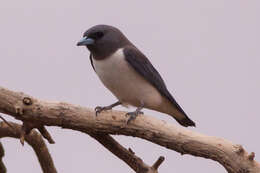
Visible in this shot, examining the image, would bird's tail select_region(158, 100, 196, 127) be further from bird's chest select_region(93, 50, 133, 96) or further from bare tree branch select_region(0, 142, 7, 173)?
bare tree branch select_region(0, 142, 7, 173)

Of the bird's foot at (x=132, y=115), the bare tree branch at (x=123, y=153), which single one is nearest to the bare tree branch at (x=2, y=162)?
the bare tree branch at (x=123, y=153)

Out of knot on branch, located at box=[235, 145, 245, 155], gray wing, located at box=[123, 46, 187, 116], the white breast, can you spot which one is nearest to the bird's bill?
the white breast

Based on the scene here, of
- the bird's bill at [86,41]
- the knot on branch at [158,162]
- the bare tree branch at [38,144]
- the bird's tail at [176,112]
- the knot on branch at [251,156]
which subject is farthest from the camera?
the bird's tail at [176,112]

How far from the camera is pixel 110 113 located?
3855 mm

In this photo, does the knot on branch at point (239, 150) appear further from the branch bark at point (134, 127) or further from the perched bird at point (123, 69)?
the perched bird at point (123, 69)

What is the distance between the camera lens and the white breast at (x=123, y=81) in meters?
4.12

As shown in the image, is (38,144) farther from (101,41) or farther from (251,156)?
(251,156)

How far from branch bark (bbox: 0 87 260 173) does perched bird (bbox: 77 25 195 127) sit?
0.93 ft

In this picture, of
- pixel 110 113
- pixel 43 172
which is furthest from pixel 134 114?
pixel 43 172

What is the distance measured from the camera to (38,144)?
173 inches

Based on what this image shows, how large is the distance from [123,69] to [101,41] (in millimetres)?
326

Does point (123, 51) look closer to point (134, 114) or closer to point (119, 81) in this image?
point (119, 81)

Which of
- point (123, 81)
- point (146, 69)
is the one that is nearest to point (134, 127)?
point (123, 81)

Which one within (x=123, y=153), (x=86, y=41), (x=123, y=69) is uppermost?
(x=86, y=41)
